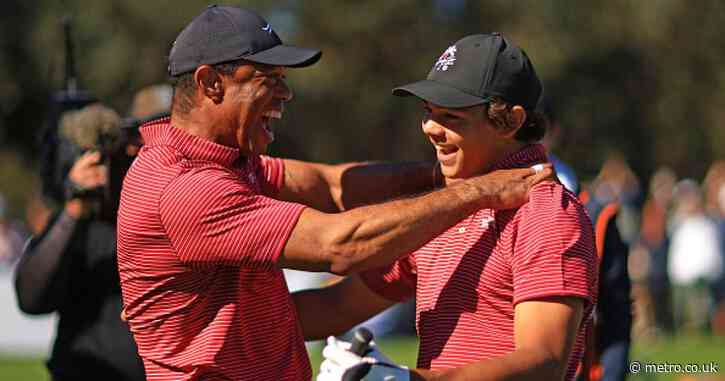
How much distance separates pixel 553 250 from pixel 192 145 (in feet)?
4.21

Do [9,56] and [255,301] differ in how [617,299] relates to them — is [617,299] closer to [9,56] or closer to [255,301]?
[255,301]

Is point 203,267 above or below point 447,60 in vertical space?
below

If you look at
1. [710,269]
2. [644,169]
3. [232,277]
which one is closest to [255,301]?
[232,277]

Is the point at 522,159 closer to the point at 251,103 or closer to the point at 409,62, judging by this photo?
the point at 251,103

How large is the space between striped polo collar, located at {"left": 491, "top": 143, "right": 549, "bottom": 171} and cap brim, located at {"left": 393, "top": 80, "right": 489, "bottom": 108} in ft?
0.83

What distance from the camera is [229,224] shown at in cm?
420

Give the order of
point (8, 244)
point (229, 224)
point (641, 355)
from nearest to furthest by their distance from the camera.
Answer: point (229, 224)
point (641, 355)
point (8, 244)

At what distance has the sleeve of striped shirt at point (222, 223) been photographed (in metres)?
4.19

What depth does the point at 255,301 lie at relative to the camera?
436cm

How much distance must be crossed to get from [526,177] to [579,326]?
0.53m

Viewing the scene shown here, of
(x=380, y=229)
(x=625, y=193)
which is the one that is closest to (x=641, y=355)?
(x=625, y=193)

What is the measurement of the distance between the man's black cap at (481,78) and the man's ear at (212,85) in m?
0.63

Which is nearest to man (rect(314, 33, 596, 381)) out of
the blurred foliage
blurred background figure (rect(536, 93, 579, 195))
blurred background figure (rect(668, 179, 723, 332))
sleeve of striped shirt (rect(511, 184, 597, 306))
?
sleeve of striped shirt (rect(511, 184, 597, 306))

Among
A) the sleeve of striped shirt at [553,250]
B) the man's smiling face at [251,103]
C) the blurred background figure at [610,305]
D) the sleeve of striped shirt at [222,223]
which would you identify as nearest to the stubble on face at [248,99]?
the man's smiling face at [251,103]
